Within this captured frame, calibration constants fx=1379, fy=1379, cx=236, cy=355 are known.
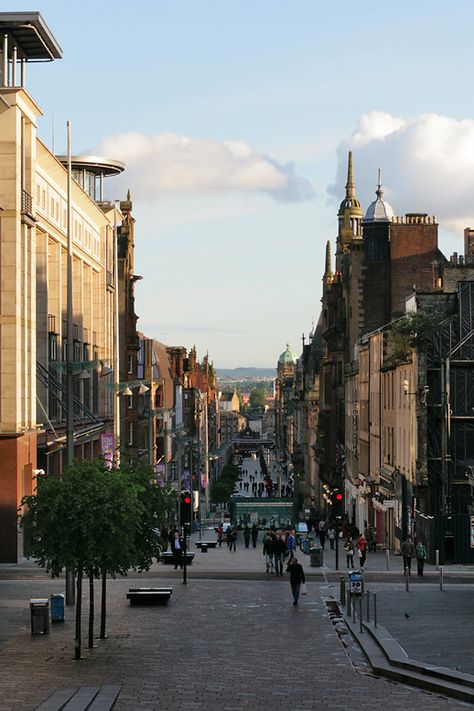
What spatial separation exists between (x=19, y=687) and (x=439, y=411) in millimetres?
38740

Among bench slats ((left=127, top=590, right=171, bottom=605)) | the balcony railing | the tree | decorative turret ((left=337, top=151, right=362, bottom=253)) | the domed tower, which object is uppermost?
decorative turret ((left=337, top=151, right=362, bottom=253))

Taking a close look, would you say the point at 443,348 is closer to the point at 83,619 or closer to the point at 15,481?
the point at 15,481

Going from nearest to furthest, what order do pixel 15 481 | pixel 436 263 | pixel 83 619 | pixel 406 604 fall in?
pixel 83 619
pixel 406 604
pixel 15 481
pixel 436 263

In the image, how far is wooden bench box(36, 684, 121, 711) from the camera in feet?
68.3

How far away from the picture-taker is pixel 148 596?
37.5 metres

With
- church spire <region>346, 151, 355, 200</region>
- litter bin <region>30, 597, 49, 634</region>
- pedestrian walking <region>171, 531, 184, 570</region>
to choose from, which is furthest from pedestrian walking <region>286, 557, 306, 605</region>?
church spire <region>346, 151, 355, 200</region>

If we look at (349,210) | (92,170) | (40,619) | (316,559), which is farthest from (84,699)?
(349,210)

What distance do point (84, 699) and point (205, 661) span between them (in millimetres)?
5422

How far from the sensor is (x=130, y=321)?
10238 centimetres

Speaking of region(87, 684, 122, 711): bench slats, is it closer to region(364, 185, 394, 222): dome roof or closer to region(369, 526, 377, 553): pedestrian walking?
region(369, 526, 377, 553): pedestrian walking

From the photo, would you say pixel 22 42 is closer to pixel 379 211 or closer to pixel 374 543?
pixel 374 543

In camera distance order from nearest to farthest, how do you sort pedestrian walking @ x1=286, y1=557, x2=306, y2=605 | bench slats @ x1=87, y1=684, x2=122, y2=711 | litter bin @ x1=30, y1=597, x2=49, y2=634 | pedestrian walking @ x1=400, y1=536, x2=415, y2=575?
bench slats @ x1=87, y1=684, x2=122, y2=711 < litter bin @ x1=30, y1=597, x2=49, y2=634 < pedestrian walking @ x1=286, y1=557, x2=306, y2=605 < pedestrian walking @ x1=400, y1=536, x2=415, y2=575

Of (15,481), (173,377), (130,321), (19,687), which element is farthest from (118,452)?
(173,377)

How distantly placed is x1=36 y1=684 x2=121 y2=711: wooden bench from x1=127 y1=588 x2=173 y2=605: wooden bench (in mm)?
14076
